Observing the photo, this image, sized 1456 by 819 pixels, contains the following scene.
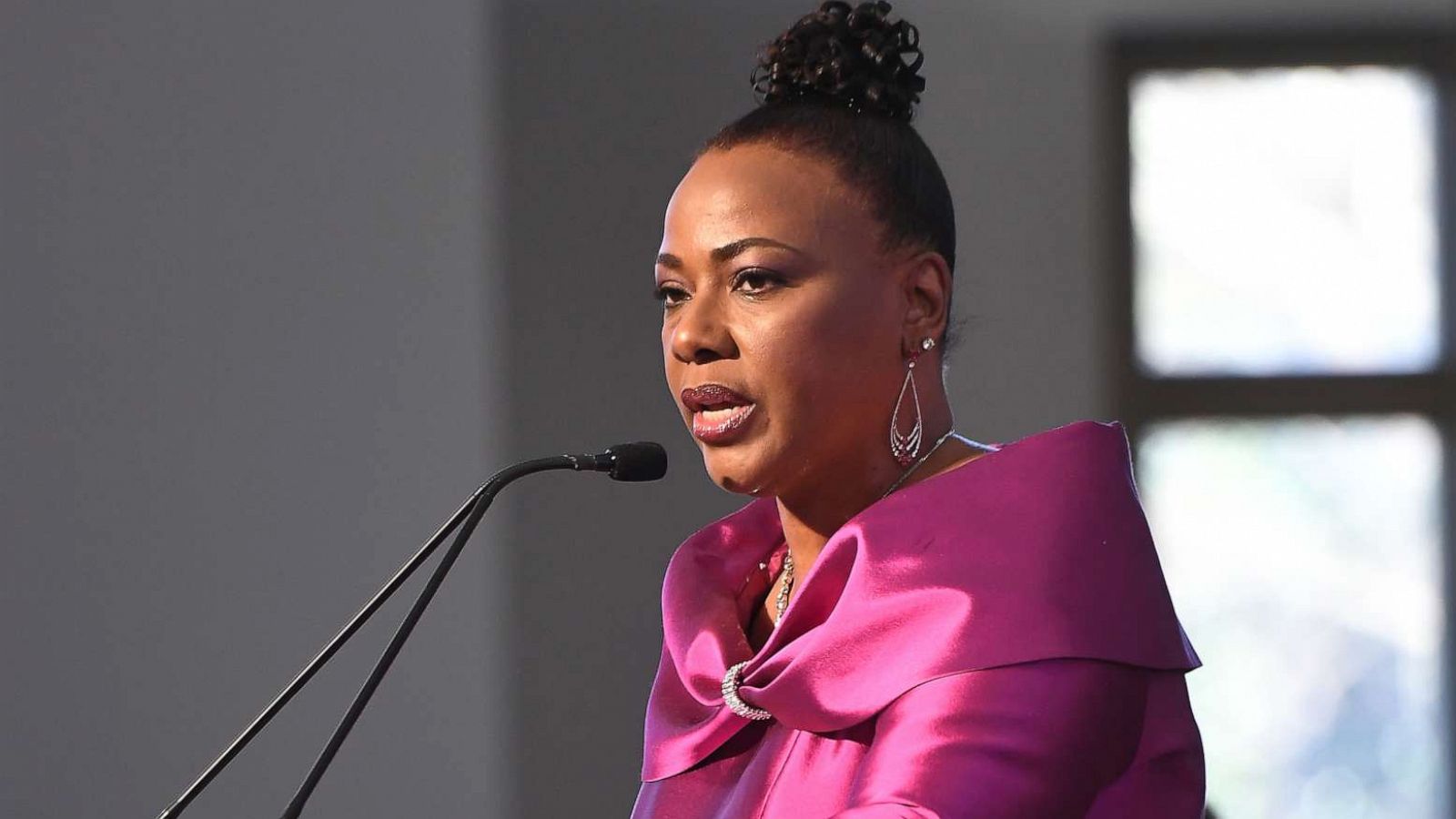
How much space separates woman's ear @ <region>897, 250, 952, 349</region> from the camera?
1592 mm

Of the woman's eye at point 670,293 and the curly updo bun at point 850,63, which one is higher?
the curly updo bun at point 850,63

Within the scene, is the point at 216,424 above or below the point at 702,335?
below

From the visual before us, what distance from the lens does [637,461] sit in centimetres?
155

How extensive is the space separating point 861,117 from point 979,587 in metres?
0.44

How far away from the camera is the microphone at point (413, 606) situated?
143cm

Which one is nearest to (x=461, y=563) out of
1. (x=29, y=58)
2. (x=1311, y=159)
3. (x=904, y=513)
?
(x=29, y=58)

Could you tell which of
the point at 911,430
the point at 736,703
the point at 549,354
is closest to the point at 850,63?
the point at 911,430

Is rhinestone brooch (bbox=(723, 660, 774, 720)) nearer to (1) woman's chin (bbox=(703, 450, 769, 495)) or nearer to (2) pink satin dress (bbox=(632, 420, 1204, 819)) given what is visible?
(2) pink satin dress (bbox=(632, 420, 1204, 819))

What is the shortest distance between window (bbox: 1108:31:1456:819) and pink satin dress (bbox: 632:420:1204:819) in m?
3.13

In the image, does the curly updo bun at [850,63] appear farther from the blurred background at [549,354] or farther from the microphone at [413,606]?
the blurred background at [549,354]

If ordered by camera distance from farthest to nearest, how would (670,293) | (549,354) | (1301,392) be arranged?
(1301,392) → (549,354) → (670,293)

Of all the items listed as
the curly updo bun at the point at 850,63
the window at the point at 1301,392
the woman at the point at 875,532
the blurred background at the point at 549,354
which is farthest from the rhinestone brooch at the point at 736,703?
the window at the point at 1301,392

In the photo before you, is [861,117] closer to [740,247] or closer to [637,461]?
[740,247]

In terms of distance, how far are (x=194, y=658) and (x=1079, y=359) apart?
2.07 meters
